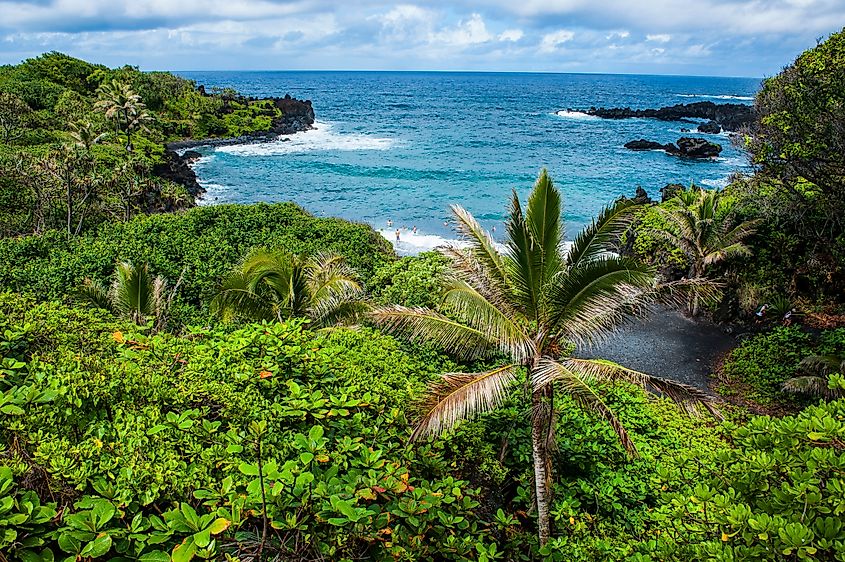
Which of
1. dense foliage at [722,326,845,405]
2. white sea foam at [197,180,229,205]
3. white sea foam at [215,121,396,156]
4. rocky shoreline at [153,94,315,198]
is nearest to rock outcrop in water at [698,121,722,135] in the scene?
white sea foam at [215,121,396,156]

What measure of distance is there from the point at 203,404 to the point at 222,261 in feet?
40.5

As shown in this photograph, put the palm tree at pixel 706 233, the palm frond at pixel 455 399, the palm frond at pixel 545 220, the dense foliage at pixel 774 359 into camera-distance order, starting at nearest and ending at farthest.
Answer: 1. the palm frond at pixel 455 399
2. the palm frond at pixel 545 220
3. the dense foliage at pixel 774 359
4. the palm tree at pixel 706 233

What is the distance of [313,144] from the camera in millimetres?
65062

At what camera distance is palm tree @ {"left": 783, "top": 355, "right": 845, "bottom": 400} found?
41.8 feet

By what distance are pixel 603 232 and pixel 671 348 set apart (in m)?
12.6

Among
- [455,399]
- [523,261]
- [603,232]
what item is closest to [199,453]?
[455,399]

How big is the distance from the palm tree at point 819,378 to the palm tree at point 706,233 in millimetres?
4630

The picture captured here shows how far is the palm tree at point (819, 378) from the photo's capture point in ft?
41.8

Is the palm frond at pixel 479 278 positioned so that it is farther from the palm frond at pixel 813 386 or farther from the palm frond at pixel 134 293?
the palm frond at pixel 813 386

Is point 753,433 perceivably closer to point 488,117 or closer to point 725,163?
point 725,163

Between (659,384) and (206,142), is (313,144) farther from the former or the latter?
(659,384)

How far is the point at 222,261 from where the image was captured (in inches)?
668

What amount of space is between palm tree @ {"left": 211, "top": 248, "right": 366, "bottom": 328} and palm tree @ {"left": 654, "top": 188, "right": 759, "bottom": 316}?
13.3 metres

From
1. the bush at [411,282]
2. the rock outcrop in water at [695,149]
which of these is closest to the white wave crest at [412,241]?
the bush at [411,282]
